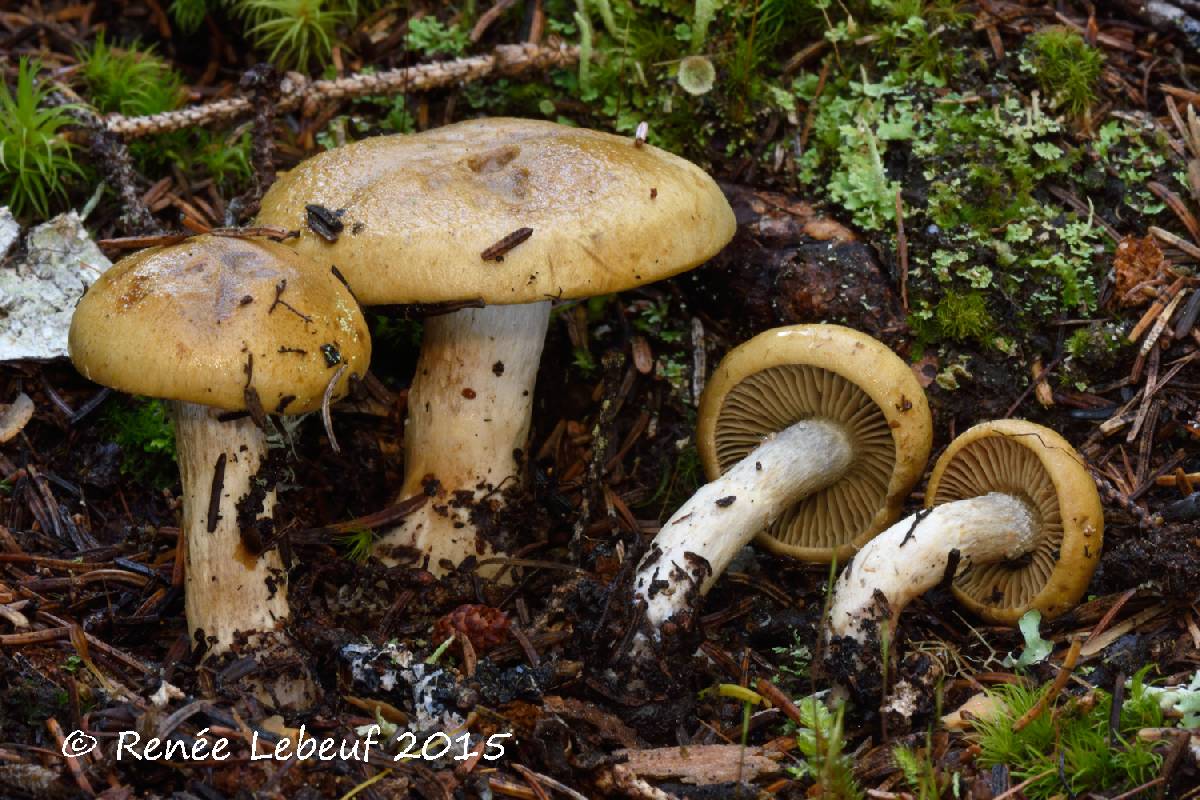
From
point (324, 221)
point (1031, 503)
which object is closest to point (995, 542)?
point (1031, 503)

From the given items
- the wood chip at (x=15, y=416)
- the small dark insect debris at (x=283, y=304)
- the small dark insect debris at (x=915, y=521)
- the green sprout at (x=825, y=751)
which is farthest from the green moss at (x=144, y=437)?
the small dark insect debris at (x=915, y=521)

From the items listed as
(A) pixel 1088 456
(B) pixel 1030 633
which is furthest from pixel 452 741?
(A) pixel 1088 456

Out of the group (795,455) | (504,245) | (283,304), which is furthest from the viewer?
(795,455)

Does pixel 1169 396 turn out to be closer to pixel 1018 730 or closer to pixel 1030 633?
pixel 1030 633

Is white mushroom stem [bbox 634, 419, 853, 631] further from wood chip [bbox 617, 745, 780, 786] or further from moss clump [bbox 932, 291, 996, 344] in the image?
moss clump [bbox 932, 291, 996, 344]

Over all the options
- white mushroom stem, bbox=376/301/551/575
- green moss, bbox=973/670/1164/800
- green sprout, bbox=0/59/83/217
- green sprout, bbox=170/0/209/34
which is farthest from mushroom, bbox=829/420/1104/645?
green sprout, bbox=170/0/209/34

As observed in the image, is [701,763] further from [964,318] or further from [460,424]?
[964,318]
